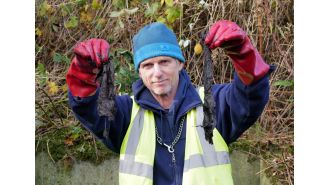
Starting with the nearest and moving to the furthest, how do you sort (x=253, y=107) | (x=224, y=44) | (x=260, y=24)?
(x=224, y=44) < (x=253, y=107) < (x=260, y=24)

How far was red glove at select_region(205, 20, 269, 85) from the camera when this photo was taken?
2.11 m

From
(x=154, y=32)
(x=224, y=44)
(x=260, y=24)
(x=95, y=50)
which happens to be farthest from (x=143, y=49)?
(x=260, y=24)

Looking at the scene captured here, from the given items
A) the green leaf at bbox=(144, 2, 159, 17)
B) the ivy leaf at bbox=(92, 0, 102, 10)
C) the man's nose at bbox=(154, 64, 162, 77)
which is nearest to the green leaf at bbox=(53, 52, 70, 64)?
the ivy leaf at bbox=(92, 0, 102, 10)

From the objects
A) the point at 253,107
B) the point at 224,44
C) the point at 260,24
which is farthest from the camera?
the point at 260,24

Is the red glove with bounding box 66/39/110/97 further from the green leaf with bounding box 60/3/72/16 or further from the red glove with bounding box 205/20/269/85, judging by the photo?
the green leaf with bounding box 60/3/72/16

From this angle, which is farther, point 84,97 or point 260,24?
point 260,24

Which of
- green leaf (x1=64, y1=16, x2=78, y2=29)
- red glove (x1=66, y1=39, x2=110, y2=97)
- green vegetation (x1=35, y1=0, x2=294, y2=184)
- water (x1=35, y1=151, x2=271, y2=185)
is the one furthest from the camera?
green leaf (x1=64, y1=16, x2=78, y2=29)

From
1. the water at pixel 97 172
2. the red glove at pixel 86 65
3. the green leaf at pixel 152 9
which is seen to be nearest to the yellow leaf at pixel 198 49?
the green leaf at pixel 152 9

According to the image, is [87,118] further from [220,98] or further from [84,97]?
A: [220,98]

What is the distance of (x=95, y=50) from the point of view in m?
2.24

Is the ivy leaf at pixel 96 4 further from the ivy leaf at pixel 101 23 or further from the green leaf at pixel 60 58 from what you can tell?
the green leaf at pixel 60 58

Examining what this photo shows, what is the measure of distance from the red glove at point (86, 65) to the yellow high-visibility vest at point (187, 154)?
12.1 inches

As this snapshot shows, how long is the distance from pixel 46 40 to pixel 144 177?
8.58ft

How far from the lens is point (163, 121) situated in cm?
254
